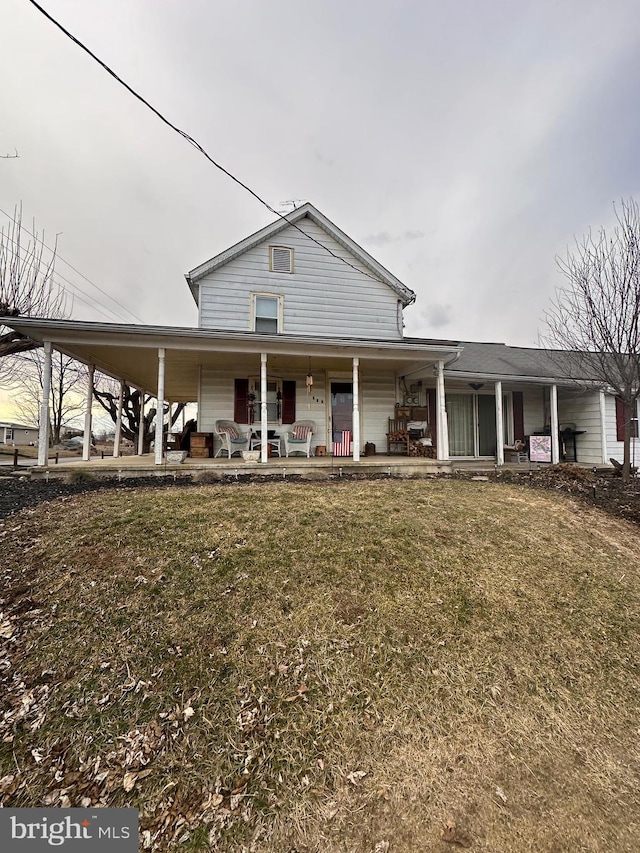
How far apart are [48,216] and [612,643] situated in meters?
15.1

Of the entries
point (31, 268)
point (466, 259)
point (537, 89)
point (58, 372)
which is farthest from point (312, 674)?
point (58, 372)

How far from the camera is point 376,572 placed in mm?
3625

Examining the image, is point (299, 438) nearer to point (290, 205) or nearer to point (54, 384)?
Result: point (290, 205)

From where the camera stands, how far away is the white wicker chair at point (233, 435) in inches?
366

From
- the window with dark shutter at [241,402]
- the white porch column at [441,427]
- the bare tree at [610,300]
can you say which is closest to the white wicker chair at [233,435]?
the window with dark shutter at [241,402]

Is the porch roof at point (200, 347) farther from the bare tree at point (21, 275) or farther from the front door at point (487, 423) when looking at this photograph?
the front door at point (487, 423)

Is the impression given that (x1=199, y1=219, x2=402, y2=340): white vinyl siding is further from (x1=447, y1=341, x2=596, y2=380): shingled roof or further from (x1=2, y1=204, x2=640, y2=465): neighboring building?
(x1=447, y1=341, x2=596, y2=380): shingled roof

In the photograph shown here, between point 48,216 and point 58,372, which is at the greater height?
point 48,216

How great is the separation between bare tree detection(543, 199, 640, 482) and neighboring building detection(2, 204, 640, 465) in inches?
95.8

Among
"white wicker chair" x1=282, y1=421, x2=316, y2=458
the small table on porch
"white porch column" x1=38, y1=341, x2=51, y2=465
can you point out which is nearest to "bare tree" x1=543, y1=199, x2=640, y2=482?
"white wicker chair" x1=282, y1=421, x2=316, y2=458

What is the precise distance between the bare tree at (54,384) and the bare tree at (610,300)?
959 inches

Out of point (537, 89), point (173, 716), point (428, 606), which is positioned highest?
point (537, 89)

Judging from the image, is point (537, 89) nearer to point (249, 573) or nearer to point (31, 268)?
point (249, 573)

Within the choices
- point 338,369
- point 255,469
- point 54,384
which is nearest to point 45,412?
point 255,469
